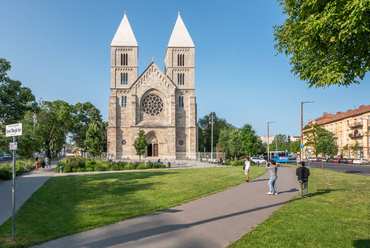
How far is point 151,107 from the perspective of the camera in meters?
52.6

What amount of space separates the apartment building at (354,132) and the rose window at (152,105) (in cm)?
3500

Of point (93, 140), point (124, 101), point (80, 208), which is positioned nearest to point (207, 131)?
point (124, 101)

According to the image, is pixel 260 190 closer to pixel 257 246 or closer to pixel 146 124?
pixel 257 246

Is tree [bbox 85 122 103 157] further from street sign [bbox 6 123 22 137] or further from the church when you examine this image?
street sign [bbox 6 123 22 137]

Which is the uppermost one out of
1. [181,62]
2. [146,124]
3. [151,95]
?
[181,62]

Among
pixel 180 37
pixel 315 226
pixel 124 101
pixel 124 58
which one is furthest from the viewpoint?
pixel 180 37

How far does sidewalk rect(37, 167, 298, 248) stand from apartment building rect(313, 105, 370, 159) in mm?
54502

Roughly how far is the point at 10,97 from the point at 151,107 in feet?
123

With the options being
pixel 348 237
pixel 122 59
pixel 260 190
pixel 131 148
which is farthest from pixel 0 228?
pixel 122 59

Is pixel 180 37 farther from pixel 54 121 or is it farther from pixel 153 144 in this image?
pixel 54 121

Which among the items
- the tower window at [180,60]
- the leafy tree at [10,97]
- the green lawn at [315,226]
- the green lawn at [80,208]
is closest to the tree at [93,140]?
the leafy tree at [10,97]

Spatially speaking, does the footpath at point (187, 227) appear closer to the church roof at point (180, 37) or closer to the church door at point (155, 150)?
the church door at point (155, 150)

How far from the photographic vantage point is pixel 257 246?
5.71 m

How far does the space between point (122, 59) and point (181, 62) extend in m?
11.9
